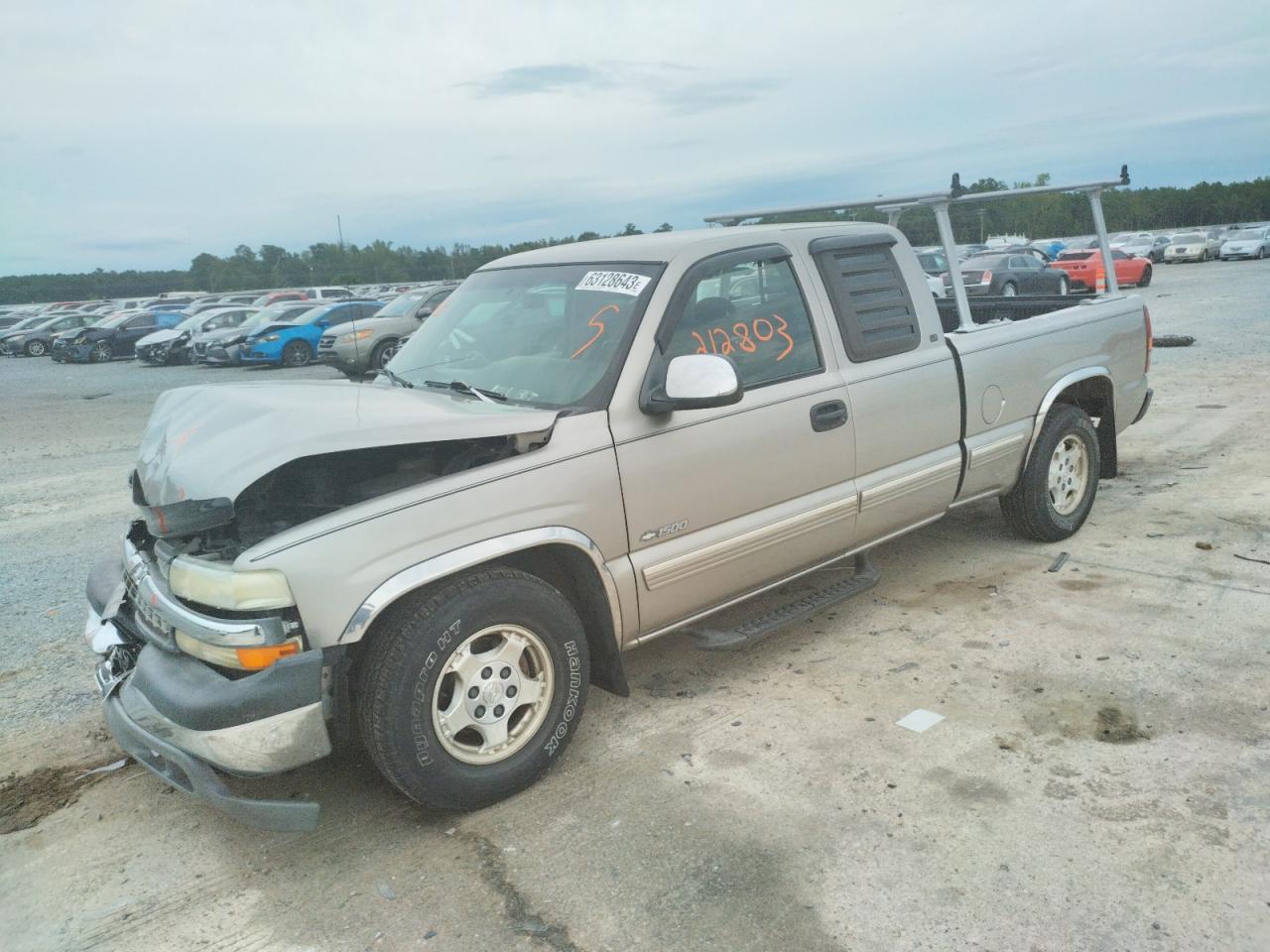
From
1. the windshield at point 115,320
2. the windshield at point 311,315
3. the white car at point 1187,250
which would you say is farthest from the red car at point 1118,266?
the windshield at point 115,320

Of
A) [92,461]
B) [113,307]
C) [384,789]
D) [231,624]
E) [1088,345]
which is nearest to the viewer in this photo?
[231,624]

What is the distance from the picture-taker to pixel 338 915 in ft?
9.53

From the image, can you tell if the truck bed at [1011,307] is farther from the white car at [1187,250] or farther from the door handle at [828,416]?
the white car at [1187,250]

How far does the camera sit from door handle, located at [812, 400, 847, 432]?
13.7 ft

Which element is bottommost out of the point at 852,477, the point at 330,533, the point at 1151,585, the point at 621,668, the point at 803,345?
the point at 1151,585

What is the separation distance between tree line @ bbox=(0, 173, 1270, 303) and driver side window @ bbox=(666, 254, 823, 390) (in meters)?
1.13

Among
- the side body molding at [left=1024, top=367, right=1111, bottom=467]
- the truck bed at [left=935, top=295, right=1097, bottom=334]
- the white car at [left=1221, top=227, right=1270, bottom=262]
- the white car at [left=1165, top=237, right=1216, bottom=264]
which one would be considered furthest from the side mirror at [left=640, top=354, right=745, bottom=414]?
the white car at [left=1165, top=237, right=1216, bottom=264]

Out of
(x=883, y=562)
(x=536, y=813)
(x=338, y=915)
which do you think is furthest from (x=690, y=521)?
(x=883, y=562)

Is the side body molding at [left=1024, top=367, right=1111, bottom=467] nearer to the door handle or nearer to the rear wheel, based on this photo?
the door handle

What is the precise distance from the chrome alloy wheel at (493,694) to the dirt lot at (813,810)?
9.8 inches

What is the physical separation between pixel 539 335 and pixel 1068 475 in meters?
3.38

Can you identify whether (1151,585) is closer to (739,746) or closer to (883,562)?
(883,562)

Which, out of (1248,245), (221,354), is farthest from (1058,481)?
(1248,245)

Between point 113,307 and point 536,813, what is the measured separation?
48082mm
